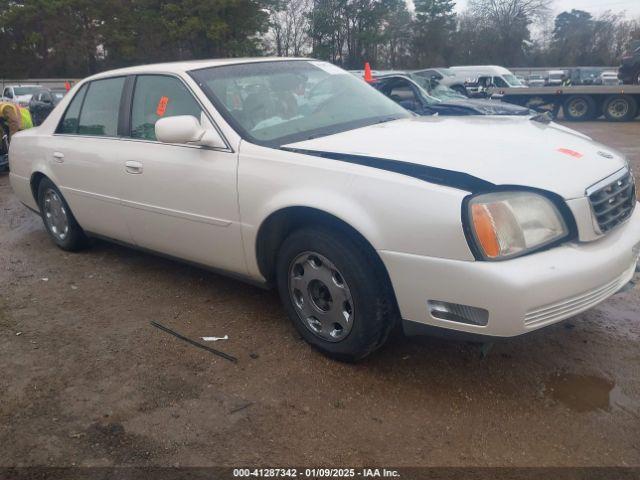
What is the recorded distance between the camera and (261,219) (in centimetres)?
320

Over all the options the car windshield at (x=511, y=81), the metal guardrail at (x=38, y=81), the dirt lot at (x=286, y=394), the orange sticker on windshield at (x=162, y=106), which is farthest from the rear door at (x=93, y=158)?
the metal guardrail at (x=38, y=81)

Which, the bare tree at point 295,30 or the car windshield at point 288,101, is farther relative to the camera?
the bare tree at point 295,30

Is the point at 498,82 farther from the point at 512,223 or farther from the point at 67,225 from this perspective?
the point at 512,223

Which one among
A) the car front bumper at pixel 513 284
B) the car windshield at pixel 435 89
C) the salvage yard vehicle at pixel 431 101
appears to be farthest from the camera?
the car windshield at pixel 435 89

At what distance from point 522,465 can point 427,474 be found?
383mm

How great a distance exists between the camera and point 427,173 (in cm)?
265

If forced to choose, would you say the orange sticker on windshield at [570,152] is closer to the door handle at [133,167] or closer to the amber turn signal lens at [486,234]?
the amber turn signal lens at [486,234]

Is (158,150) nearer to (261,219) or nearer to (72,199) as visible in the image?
(261,219)

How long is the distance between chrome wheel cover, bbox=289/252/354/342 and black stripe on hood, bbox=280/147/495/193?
1.72ft

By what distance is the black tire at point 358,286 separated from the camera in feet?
9.23

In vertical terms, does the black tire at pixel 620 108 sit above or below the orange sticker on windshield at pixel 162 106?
below

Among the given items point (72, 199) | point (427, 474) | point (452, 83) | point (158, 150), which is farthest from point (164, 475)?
point (452, 83)

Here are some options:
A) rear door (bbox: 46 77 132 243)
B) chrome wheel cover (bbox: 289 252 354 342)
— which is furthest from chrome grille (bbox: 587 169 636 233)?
rear door (bbox: 46 77 132 243)

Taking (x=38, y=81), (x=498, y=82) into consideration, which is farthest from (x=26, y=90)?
(x=38, y=81)
